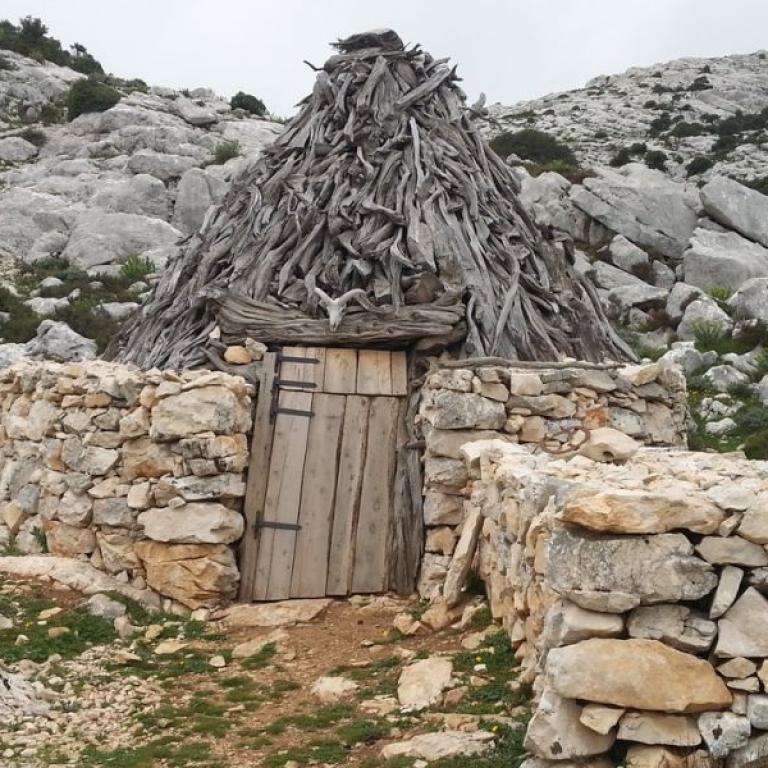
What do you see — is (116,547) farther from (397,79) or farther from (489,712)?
(397,79)

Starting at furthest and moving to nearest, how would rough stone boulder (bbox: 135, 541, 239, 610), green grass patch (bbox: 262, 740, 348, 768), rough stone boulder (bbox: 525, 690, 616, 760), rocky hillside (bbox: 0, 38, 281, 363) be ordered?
rocky hillside (bbox: 0, 38, 281, 363)
rough stone boulder (bbox: 135, 541, 239, 610)
green grass patch (bbox: 262, 740, 348, 768)
rough stone boulder (bbox: 525, 690, 616, 760)

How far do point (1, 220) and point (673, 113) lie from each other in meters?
36.5

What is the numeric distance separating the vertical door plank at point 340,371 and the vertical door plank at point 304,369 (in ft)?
0.18

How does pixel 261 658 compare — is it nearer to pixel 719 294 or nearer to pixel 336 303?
pixel 336 303

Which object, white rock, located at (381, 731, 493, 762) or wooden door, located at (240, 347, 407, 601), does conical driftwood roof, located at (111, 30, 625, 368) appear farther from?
white rock, located at (381, 731, 493, 762)

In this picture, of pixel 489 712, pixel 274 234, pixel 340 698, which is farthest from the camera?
pixel 274 234

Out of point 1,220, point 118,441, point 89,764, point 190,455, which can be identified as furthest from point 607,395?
point 1,220

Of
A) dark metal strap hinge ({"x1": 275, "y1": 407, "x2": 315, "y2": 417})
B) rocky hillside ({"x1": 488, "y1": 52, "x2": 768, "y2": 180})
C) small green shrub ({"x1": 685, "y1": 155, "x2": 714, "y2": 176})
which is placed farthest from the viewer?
rocky hillside ({"x1": 488, "y1": 52, "x2": 768, "y2": 180})

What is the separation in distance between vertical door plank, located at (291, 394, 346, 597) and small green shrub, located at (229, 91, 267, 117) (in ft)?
104

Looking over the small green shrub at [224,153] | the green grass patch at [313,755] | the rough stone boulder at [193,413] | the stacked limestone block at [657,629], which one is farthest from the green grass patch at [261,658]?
the small green shrub at [224,153]

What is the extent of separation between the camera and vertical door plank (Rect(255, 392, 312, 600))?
7.66m

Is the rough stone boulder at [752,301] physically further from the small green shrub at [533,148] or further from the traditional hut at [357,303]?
the small green shrub at [533,148]

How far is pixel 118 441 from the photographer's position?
780cm

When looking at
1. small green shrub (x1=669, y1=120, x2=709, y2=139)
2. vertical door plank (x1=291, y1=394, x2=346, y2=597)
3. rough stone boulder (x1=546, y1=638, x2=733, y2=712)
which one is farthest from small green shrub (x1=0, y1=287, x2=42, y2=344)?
small green shrub (x1=669, y1=120, x2=709, y2=139)
